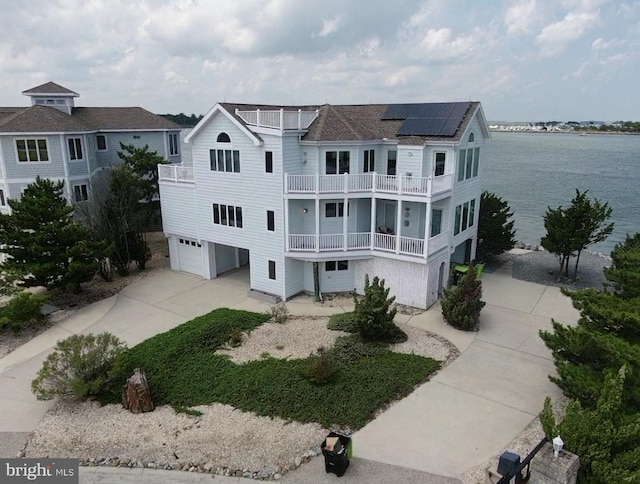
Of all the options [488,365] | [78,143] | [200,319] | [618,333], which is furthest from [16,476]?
[78,143]

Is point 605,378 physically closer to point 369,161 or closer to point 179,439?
point 179,439

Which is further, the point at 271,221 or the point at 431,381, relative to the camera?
the point at 271,221

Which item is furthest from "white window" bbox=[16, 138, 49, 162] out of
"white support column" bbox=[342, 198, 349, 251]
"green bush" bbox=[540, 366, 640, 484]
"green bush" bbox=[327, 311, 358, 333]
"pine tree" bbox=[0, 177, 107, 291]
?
"green bush" bbox=[540, 366, 640, 484]

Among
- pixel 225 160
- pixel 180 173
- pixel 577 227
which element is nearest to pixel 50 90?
pixel 180 173

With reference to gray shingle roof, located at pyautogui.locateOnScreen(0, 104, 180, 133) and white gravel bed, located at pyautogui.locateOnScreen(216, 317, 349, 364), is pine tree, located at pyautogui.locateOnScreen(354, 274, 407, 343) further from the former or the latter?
gray shingle roof, located at pyautogui.locateOnScreen(0, 104, 180, 133)

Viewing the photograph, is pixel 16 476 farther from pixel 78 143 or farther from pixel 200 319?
pixel 78 143

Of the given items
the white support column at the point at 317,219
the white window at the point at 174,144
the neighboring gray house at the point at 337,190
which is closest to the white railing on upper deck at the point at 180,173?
the neighboring gray house at the point at 337,190
